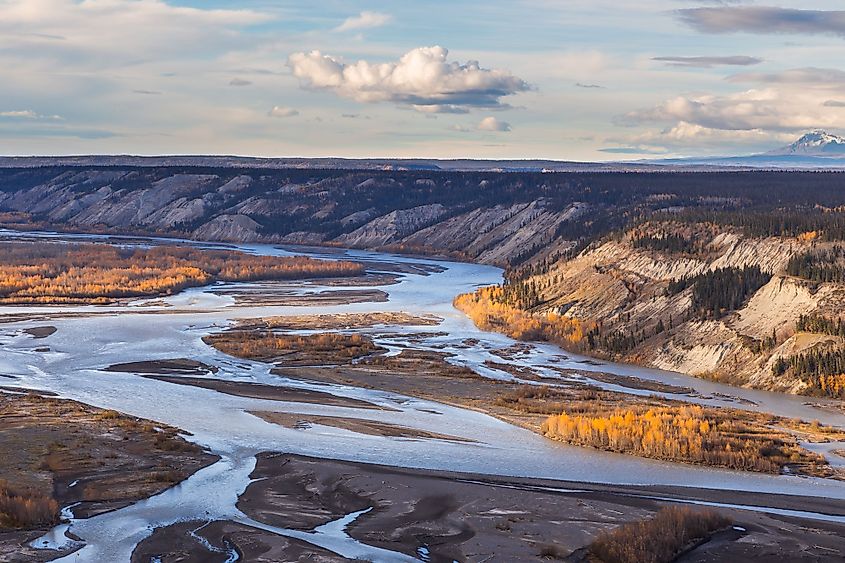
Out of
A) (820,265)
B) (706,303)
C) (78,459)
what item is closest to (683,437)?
(78,459)

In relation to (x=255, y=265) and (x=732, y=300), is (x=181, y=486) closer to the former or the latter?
(x=732, y=300)

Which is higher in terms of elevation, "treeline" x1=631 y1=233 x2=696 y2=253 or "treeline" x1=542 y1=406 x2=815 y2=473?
"treeline" x1=631 y1=233 x2=696 y2=253

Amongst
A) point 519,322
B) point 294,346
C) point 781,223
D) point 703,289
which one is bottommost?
point 294,346

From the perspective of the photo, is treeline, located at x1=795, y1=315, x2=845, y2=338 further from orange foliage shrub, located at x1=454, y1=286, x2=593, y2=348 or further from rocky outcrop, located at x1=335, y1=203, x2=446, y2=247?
rocky outcrop, located at x1=335, y1=203, x2=446, y2=247

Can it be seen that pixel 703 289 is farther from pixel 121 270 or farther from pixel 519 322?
pixel 121 270

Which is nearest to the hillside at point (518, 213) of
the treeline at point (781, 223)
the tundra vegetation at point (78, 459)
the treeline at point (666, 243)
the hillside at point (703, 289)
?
the hillside at point (703, 289)

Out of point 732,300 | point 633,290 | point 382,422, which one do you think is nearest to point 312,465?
Answer: point 382,422

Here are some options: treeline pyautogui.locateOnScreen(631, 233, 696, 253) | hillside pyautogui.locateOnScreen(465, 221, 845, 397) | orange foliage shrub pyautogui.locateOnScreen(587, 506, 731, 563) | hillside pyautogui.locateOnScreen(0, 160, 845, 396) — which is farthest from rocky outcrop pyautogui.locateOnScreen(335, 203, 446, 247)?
orange foliage shrub pyautogui.locateOnScreen(587, 506, 731, 563)
